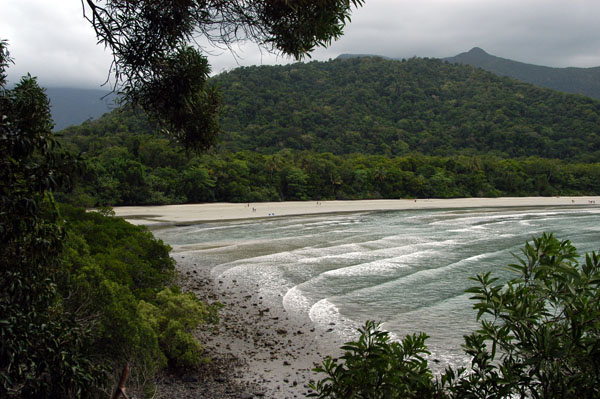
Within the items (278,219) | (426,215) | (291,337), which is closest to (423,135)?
(426,215)

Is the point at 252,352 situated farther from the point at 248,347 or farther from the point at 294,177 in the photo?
the point at 294,177

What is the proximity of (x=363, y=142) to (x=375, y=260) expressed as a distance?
6272 cm

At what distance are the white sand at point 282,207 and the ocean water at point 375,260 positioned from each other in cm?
388

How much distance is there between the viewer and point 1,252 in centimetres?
293

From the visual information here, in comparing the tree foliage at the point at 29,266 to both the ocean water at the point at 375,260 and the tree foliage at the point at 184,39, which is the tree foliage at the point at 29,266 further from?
the ocean water at the point at 375,260

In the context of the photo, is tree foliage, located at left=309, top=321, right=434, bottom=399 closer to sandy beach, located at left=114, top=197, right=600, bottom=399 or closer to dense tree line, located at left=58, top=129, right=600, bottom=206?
sandy beach, located at left=114, top=197, right=600, bottom=399

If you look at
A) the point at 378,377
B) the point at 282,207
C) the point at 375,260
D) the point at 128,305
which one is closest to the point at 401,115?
the point at 282,207

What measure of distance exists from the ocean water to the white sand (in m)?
3.88

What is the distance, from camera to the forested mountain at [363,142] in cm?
4581

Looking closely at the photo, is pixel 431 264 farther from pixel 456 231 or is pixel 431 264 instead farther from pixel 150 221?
pixel 150 221

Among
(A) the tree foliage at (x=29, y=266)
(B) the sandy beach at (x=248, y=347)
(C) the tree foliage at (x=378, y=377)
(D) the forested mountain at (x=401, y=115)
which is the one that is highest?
(D) the forested mountain at (x=401, y=115)

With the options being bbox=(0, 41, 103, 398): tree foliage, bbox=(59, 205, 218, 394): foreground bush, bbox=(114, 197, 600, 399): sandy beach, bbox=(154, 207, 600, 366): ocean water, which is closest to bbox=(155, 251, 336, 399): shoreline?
bbox=(114, 197, 600, 399): sandy beach

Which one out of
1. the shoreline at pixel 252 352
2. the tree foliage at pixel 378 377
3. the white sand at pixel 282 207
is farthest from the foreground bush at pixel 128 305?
the white sand at pixel 282 207

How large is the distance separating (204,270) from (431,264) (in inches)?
374
